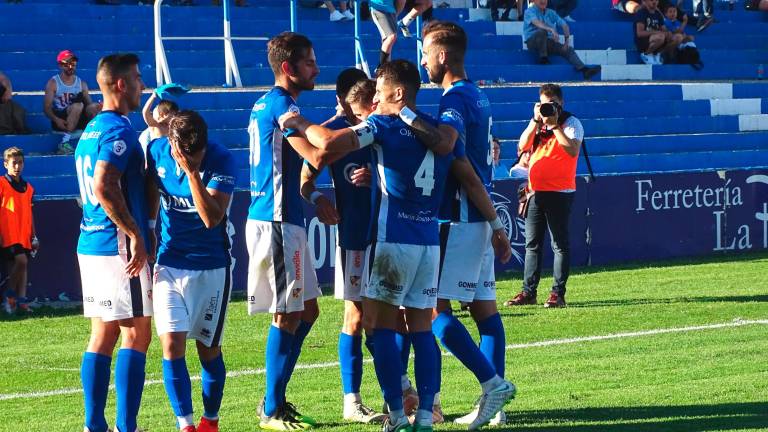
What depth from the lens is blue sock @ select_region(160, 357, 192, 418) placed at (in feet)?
22.7

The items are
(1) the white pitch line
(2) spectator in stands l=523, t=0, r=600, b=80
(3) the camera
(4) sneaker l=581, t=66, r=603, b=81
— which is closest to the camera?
(1) the white pitch line

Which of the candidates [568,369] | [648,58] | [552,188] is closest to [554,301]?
[552,188]

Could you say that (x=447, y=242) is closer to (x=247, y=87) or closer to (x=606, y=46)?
(x=247, y=87)

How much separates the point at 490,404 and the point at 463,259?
34.3 inches

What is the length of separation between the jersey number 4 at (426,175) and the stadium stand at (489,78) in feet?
29.8

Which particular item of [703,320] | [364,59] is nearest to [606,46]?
[364,59]

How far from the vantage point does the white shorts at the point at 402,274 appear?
7.00m

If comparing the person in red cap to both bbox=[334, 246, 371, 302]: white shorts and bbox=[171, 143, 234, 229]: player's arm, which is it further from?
bbox=[171, 143, 234, 229]: player's arm

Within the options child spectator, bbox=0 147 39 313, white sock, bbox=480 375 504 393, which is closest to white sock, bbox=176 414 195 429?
white sock, bbox=480 375 504 393

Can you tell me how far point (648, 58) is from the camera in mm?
25594

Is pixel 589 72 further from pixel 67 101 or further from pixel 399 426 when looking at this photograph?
pixel 399 426

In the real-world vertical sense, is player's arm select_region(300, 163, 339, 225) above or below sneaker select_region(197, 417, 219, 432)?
above

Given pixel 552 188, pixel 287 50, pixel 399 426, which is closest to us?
pixel 399 426

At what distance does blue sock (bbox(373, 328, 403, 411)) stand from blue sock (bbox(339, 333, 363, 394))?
70 centimetres
